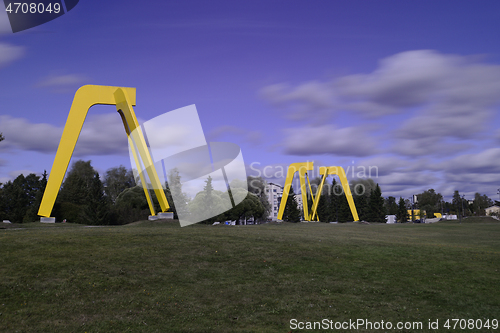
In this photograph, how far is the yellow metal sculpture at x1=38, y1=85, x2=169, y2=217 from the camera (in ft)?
84.3

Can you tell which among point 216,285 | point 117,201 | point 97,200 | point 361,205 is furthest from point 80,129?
point 361,205

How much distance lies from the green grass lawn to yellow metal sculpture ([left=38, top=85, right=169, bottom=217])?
980 cm

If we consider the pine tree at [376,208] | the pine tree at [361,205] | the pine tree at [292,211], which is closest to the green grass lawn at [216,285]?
the pine tree at [292,211]

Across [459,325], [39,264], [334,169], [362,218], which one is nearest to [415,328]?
[459,325]

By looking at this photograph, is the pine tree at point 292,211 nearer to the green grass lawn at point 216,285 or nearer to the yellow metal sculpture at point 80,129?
the yellow metal sculpture at point 80,129

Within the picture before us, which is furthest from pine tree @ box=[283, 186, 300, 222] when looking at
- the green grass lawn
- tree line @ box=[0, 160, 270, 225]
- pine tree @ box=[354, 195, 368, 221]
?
the green grass lawn

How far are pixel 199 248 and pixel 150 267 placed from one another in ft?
10.3

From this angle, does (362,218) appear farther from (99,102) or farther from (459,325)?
(459,325)

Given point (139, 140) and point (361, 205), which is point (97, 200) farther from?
point (361, 205)

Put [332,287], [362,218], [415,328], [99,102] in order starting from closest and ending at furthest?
[415,328], [332,287], [99,102], [362,218]

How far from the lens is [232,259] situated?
49.4 ft

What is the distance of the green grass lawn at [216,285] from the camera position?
32.0 ft

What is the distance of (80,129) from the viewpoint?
2648 cm

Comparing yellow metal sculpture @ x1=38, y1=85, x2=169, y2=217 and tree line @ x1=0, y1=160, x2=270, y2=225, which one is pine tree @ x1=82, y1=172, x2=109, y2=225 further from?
yellow metal sculpture @ x1=38, y1=85, x2=169, y2=217
